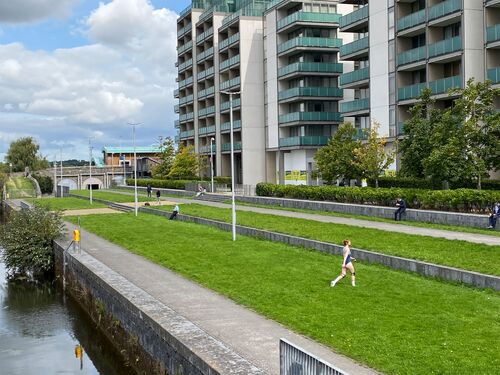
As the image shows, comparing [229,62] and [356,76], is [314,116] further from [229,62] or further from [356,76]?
[229,62]

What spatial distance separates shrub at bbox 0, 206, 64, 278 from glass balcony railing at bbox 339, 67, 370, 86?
30762 mm

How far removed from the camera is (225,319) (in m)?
15.2

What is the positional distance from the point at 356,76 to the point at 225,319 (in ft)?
140

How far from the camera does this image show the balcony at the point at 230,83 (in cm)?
7650

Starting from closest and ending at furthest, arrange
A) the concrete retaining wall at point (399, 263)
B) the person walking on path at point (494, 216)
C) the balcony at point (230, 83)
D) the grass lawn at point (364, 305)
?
the grass lawn at point (364, 305) → the concrete retaining wall at point (399, 263) → the person walking on path at point (494, 216) → the balcony at point (230, 83)

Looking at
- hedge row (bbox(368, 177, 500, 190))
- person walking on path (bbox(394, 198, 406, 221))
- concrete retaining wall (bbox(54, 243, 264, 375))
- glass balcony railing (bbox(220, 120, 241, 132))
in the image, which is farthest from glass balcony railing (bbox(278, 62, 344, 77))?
concrete retaining wall (bbox(54, 243, 264, 375))

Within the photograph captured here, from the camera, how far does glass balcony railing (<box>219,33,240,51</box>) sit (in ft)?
252

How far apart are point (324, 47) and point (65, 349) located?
53.3 metres

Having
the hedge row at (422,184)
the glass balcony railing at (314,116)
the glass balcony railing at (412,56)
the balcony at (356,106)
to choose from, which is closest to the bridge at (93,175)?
the glass balcony railing at (314,116)

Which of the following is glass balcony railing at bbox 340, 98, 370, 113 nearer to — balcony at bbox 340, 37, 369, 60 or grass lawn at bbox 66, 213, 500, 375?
balcony at bbox 340, 37, 369, 60

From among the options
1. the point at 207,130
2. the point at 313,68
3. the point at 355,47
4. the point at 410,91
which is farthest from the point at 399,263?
the point at 207,130

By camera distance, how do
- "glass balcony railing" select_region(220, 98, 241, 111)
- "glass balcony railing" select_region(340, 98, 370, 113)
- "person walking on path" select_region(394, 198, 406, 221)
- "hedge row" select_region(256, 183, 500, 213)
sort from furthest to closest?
"glass balcony railing" select_region(220, 98, 241, 111) → "glass balcony railing" select_region(340, 98, 370, 113) → "person walking on path" select_region(394, 198, 406, 221) → "hedge row" select_region(256, 183, 500, 213)

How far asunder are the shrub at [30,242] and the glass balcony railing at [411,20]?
29.6 meters

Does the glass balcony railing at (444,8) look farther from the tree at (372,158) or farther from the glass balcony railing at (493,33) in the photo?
the tree at (372,158)
